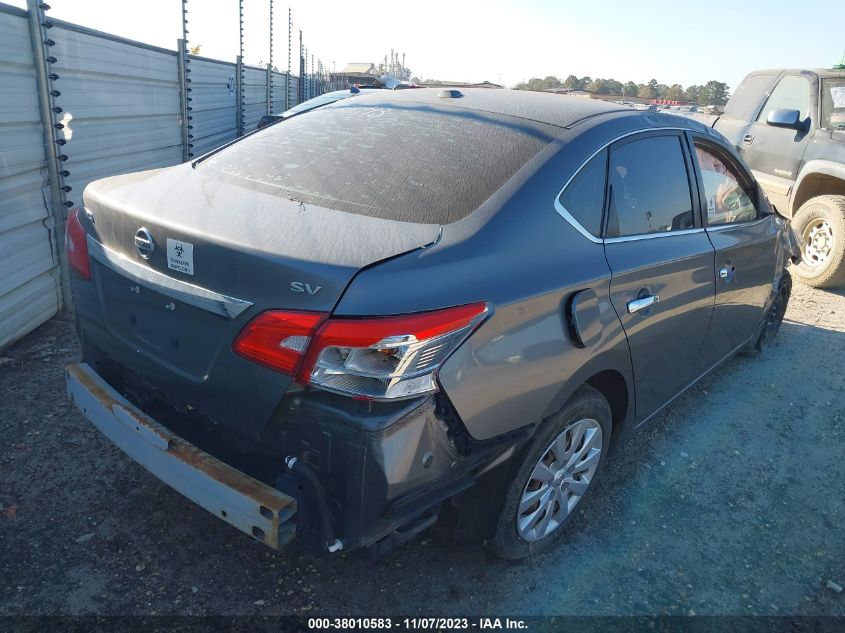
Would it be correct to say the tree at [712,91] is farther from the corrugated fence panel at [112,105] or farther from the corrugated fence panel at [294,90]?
the corrugated fence panel at [112,105]

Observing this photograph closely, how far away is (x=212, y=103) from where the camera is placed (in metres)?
10.1

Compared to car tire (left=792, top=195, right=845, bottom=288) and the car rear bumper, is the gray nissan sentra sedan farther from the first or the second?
car tire (left=792, top=195, right=845, bottom=288)

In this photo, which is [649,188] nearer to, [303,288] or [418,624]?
[303,288]

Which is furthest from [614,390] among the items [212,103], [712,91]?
[712,91]

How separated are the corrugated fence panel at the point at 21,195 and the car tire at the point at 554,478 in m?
3.36

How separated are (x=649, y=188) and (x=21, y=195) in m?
3.84

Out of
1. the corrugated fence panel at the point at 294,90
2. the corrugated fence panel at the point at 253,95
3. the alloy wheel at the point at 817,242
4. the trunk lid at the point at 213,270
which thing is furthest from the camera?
the corrugated fence panel at the point at 294,90

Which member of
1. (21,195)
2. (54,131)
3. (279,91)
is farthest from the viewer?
(279,91)

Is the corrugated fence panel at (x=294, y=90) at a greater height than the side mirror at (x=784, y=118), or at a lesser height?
lesser

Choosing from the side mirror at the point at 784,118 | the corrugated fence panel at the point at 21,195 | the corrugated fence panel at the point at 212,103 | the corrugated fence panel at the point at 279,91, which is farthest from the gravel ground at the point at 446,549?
the corrugated fence panel at the point at 279,91

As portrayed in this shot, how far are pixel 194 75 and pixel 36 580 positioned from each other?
790cm

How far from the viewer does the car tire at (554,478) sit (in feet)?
7.84

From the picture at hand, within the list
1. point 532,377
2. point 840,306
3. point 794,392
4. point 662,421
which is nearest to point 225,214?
point 532,377

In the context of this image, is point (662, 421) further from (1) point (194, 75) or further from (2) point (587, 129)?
(1) point (194, 75)
